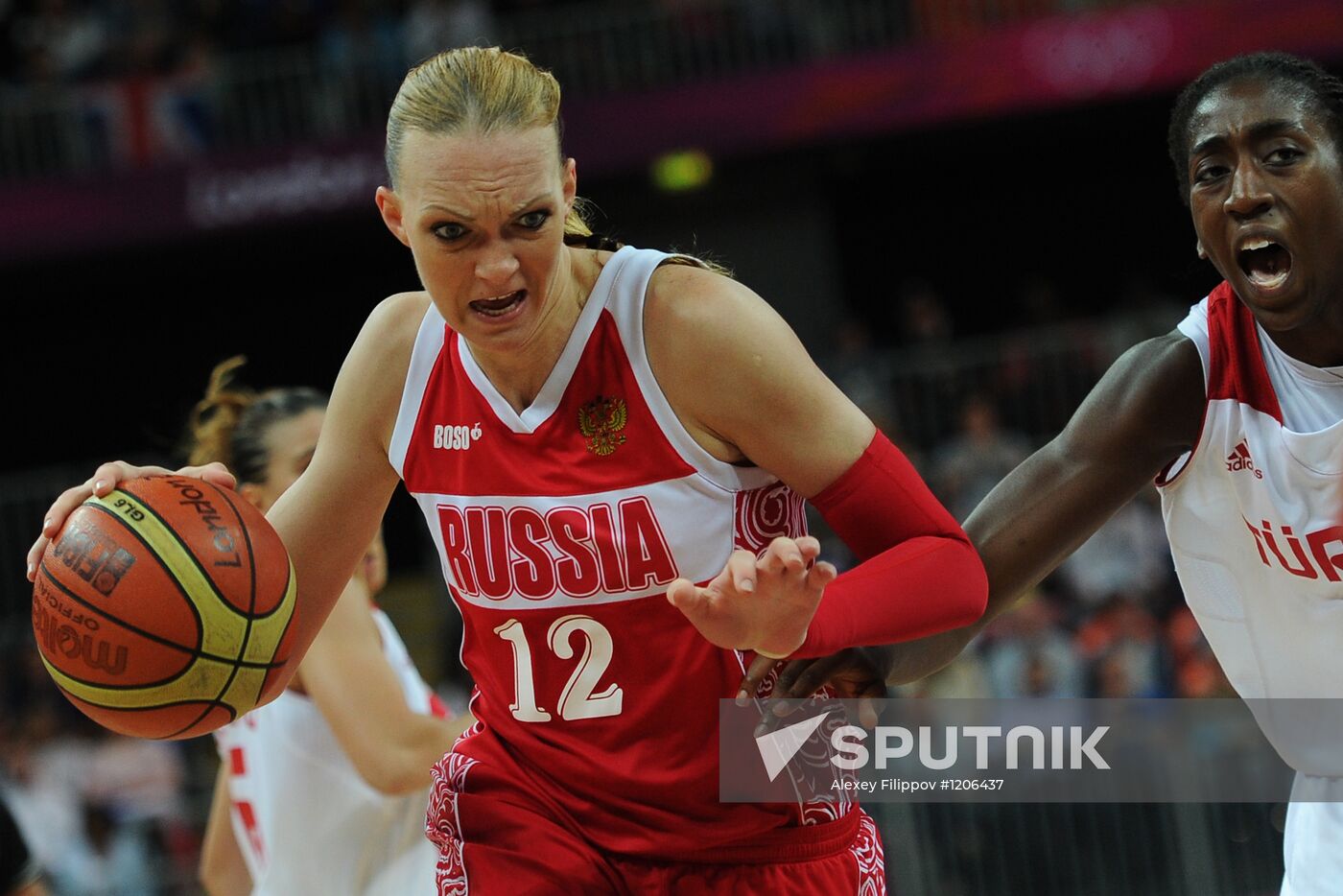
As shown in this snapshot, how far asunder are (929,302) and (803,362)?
1066 cm

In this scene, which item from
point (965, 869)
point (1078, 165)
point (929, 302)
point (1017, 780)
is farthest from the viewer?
point (1078, 165)

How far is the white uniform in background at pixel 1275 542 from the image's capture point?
10.2 ft

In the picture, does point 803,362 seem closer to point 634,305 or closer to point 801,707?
point 634,305

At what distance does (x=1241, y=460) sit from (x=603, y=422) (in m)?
1.18

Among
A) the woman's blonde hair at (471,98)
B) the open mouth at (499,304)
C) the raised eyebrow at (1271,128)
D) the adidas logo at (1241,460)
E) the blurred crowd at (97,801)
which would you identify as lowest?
the blurred crowd at (97,801)

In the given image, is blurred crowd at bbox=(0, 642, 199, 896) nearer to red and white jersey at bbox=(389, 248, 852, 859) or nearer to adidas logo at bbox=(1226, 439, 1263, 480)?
red and white jersey at bbox=(389, 248, 852, 859)

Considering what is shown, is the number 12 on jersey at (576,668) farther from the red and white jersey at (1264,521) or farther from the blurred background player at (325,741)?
the red and white jersey at (1264,521)

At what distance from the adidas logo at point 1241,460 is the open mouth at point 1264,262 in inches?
12.9

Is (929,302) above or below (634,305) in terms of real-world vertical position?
below

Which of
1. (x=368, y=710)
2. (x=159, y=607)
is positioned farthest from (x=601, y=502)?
(x=368, y=710)

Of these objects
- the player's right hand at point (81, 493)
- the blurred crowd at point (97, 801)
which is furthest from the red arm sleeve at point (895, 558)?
the blurred crowd at point (97, 801)

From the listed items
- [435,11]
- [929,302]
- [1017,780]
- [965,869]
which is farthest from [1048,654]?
[435,11]

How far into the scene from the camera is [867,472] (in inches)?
114

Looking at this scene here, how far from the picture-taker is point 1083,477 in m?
3.34
